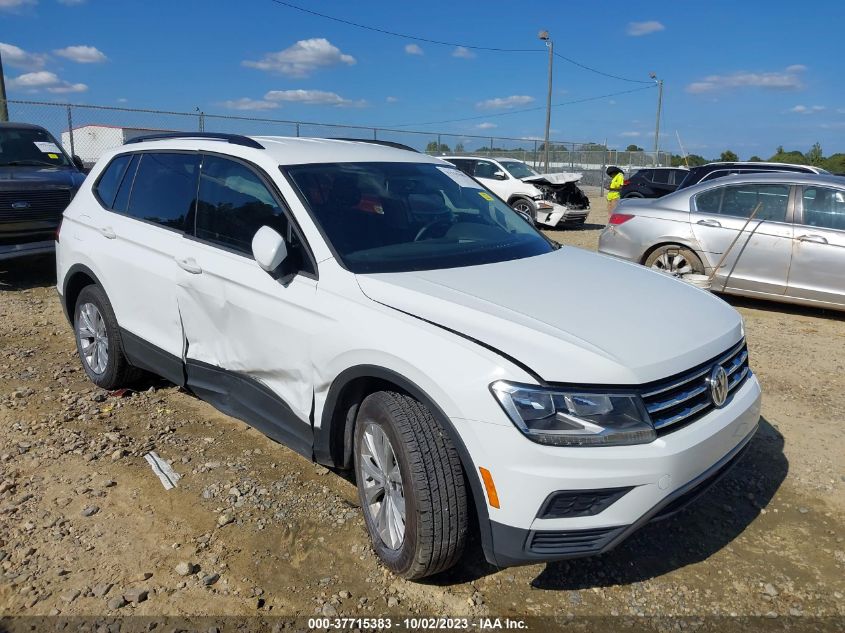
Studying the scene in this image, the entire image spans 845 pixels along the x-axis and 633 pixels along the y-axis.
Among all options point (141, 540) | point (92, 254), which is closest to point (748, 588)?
point (141, 540)

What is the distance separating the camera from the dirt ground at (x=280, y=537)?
2.75 metres

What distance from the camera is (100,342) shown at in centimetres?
480

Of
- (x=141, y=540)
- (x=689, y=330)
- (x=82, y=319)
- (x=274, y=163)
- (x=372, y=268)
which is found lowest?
(x=141, y=540)

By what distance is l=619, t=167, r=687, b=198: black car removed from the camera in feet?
59.4

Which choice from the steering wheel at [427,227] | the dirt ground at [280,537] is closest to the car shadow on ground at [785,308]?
the dirt ground at [280,537]

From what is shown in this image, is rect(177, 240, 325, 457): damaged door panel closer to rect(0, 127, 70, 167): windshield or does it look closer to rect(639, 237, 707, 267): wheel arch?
rect(639, 237, 707, 267): wheel arch

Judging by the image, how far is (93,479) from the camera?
367 centimetres

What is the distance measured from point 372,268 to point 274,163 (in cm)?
89

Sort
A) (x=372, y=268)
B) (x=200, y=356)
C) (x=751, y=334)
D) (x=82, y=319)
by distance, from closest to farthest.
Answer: (x=372, y=268) → (x=200, y=356) → (x=82, y=319) → (x=751, y=334)

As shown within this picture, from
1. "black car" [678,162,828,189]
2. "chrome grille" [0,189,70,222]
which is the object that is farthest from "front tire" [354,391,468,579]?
"black car" [678,162,828,189]

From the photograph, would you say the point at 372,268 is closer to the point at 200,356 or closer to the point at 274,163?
the point at 274,163

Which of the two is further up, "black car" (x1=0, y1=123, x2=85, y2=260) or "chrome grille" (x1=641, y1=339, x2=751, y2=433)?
"black car" (x1=0, y1=123, x2=85, y2=260)

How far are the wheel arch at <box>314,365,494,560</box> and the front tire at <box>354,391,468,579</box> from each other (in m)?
0.07

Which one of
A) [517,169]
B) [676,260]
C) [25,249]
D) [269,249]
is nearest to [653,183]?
[517,169]
